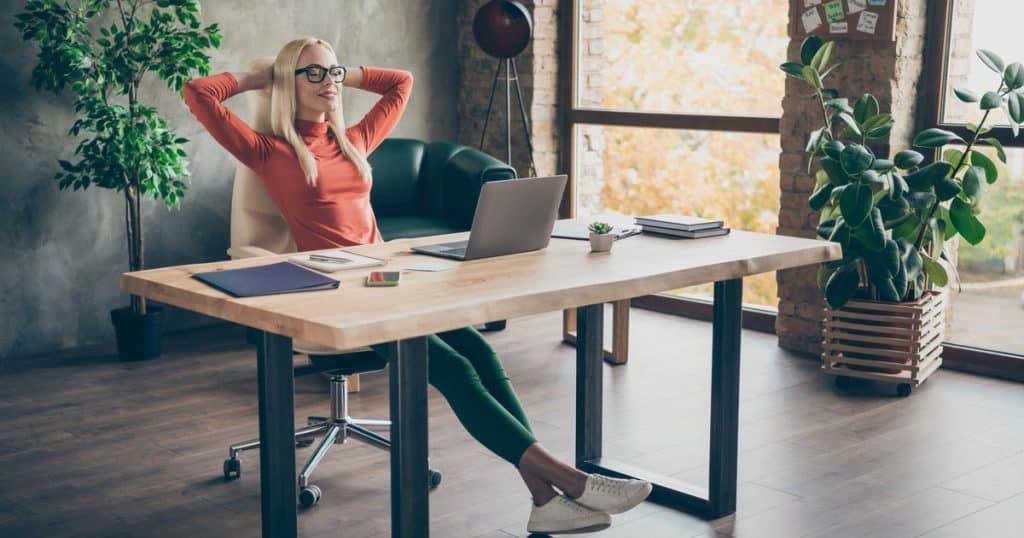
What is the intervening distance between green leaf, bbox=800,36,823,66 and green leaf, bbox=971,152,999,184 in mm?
699

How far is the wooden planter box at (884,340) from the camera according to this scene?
4.57 metres

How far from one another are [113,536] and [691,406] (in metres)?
2.11

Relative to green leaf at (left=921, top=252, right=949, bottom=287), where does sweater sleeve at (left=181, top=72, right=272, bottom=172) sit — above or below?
above

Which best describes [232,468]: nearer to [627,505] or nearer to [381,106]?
[627,505]

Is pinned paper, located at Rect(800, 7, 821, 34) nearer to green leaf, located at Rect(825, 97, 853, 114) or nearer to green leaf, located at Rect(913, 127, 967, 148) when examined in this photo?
green leaf, located at Rect(825, 97, 853, 114)

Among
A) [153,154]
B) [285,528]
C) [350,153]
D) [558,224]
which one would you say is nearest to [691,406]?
[558,224]

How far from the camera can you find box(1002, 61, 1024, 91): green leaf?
171 inches

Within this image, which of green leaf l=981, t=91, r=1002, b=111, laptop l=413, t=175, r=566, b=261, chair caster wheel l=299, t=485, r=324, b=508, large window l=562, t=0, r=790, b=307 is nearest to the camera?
laptop l=413, t=175, r=566, b=261

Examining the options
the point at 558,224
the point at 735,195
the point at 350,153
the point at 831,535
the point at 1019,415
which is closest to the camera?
the point at 831,535

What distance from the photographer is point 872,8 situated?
15.8 feet

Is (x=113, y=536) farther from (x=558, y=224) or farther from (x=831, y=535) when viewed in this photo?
(x=831, y=535)

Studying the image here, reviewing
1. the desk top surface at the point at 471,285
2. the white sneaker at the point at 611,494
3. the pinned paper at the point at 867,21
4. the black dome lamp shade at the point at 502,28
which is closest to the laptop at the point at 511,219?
the desk top surface at the point at 471,285

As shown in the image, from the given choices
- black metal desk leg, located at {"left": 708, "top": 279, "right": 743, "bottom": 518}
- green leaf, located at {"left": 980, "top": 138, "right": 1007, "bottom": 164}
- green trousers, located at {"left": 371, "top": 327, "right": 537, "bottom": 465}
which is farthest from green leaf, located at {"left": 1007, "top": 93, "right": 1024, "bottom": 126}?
green trousers, located at {"left": 371, "top": 327, "right": 537, "bottom": 465}

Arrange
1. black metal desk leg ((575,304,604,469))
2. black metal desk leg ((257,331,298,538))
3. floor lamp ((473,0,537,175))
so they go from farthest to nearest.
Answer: floor lamp ((473,0,537,175)) < black metal desk leg ((575,304,604,469)) < black metal desk leg ((257,331,298,538))
